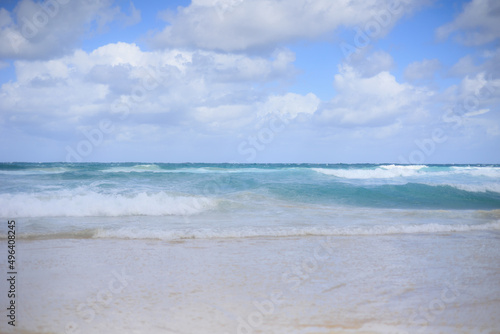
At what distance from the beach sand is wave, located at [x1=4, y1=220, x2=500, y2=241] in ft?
2.46

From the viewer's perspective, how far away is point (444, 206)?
1585 centimetres

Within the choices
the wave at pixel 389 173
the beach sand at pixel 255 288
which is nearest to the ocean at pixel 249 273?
the beach sand at pixel 255 288

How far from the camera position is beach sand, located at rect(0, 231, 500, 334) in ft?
10.6

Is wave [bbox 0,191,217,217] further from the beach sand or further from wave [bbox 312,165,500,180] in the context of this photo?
wave [bbox 312,165,500,180]

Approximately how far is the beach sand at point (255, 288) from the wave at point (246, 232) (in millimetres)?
750

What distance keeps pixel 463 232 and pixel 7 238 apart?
1028 centimetres

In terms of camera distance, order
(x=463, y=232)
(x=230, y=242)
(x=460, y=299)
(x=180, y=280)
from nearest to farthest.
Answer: (x=460, y=299)
(x=180, y=280)
(x=230, y=242)
(x=463, y=232)

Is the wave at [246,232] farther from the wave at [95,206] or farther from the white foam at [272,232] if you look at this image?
the wave at [95,206]

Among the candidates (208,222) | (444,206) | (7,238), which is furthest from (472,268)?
(444,206)

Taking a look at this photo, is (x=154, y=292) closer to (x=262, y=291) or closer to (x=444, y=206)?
(x=262, y=291)

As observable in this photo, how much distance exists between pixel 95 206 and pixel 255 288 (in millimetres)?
8355

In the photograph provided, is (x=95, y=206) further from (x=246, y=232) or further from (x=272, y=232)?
(x=272, y=232)

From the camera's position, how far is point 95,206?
10.9 metres

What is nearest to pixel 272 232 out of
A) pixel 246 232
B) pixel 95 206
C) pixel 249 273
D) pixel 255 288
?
pixel 246 232
